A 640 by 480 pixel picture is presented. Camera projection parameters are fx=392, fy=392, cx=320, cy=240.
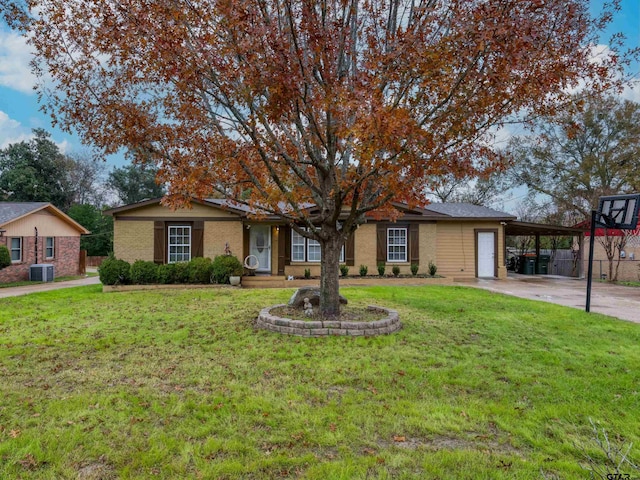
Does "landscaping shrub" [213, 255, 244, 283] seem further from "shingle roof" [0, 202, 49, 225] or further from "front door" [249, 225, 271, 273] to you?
"shingle roof" [0, 202, 49, 225]

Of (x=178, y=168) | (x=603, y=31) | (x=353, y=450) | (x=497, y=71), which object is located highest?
(x=603, y=31)

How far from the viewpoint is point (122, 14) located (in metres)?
5.58

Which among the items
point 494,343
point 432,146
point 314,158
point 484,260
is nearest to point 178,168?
point 314,158

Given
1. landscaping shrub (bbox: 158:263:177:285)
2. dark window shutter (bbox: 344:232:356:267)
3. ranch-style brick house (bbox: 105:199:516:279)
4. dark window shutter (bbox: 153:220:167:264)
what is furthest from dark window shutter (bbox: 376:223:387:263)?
dark window shutter (bbox: 153:220:167:264)

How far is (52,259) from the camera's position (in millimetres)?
18250

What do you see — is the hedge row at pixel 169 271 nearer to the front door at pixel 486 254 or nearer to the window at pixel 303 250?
the window at pixel 303 250

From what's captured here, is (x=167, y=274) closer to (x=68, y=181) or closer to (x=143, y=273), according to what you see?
(x=143, y=273)

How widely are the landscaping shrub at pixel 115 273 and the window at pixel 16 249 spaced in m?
6.53

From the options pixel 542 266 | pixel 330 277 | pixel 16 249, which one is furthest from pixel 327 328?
pixel 542 266

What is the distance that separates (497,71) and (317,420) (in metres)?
4.67

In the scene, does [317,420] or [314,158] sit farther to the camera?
[314,158]

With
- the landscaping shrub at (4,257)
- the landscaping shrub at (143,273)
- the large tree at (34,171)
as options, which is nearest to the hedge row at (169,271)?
the landscaping shrub at (143,273)

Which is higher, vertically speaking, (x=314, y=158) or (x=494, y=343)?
(x=314, y=158)

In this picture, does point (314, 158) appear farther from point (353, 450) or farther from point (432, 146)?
point (353, 450)
